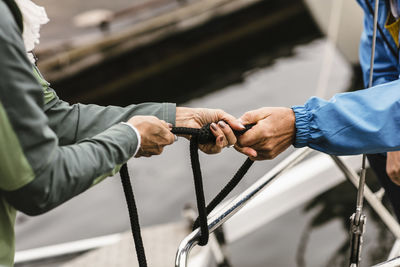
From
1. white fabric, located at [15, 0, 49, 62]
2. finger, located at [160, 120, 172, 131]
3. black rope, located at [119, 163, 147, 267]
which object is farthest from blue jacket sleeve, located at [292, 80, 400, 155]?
white fabric, located at [15, 0, 49, 62]

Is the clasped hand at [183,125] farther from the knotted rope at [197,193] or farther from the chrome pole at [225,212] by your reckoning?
the chrome pole at [225,212]

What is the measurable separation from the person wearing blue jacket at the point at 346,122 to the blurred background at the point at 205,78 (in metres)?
1.67

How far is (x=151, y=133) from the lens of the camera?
3.54 ft

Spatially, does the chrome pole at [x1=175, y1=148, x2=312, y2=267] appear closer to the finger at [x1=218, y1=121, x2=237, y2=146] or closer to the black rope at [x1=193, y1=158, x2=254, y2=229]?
the black rope at [x1=193, y1=158, x2=254, y2=229]

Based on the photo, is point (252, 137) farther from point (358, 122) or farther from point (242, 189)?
point (242, 189)

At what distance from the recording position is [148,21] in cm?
655

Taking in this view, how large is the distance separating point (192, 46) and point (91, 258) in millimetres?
4639

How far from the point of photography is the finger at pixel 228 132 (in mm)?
1250

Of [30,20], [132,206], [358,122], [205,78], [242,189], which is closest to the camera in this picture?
[30,20]

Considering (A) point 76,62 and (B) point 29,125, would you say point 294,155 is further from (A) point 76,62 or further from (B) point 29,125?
(A) point 76,62

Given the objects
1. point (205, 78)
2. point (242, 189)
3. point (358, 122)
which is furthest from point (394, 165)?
point (205, 78)

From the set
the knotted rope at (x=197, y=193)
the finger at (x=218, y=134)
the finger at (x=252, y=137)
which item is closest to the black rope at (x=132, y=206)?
the knotted rope at (x=197, y=193)

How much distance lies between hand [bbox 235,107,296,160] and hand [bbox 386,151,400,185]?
0.36 meters

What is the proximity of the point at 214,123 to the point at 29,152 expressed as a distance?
545 mm
